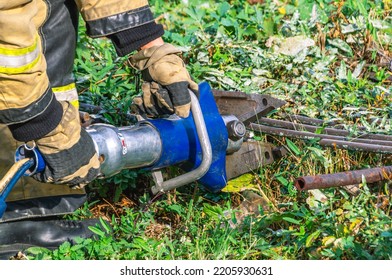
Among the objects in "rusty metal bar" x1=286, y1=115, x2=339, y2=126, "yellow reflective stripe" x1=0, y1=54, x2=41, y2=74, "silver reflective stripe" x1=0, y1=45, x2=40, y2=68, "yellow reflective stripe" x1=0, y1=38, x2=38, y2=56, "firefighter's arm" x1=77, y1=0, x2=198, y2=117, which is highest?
"yellow reflective stripe" x1=0, y1=38, x2=38, y2=56

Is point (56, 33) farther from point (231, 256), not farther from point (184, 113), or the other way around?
point (231, 256)

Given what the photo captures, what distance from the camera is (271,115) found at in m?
4.59

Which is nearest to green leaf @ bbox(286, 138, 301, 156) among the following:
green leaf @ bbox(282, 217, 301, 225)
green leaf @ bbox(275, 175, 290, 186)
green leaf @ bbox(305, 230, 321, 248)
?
green leaf @ bbox(275, 175, 290, 186)

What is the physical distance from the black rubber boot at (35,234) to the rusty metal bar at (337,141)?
103cm

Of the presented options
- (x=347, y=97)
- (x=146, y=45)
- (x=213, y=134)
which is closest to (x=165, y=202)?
(x=213, y=134)

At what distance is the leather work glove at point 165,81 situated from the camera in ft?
12.5

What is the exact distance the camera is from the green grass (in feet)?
12.2

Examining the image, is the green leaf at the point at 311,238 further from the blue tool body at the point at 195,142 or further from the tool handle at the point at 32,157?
the tool handle at the point at 32,157

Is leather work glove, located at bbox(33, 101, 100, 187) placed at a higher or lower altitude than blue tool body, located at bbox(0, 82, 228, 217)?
higher

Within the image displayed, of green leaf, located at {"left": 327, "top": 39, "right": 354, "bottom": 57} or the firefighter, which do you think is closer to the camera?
the firefighter

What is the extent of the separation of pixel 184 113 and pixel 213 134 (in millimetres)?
215

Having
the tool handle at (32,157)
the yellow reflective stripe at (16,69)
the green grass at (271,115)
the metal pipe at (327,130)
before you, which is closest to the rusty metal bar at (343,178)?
the green grass at (271,115)

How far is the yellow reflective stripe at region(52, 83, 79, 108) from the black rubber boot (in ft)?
1.93

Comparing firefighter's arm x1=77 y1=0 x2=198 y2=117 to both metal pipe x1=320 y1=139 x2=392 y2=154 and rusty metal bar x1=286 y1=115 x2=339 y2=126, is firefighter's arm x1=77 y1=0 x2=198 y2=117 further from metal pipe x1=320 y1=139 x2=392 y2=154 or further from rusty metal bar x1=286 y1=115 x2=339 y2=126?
rusty metal bar x1=286 y1=115 x2=339 y2=126
